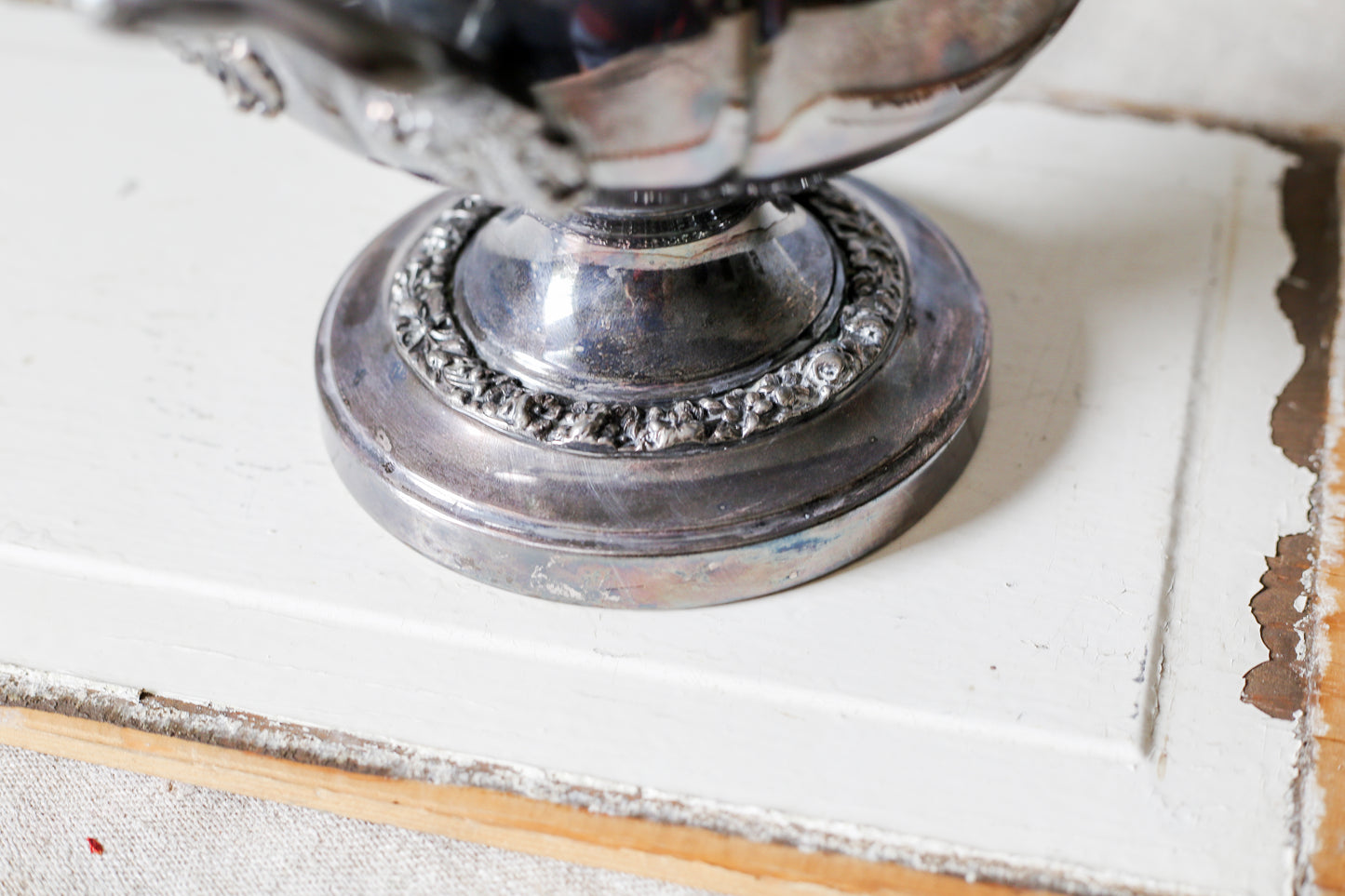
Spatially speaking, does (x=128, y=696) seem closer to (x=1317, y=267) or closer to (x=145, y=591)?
(x=145, y=591)

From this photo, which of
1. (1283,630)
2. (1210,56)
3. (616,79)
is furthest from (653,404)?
(1210,56)

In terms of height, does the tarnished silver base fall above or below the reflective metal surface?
below

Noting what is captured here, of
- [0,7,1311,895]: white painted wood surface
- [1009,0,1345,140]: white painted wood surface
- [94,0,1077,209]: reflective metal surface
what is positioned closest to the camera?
[94,0,1077,209]: reflective metal surface

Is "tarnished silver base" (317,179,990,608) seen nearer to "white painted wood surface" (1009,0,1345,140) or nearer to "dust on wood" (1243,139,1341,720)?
"dust on wood" (1243,139,1341,720)

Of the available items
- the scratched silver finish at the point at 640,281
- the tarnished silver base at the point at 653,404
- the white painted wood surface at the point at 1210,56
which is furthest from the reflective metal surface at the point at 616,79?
the white painted wood surface at the point at 1210,56

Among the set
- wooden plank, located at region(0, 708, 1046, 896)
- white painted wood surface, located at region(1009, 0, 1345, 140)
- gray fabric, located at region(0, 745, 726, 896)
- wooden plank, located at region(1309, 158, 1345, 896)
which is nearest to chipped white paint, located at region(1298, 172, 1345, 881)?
wooden plank, located at region(1309, 158, 1345, 896)

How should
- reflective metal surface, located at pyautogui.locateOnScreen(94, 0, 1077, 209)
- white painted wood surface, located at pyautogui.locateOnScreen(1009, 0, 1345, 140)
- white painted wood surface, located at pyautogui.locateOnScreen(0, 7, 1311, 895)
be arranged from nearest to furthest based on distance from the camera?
1. reflective metal surface, located at pyautogui.locateOnScreen(94, 0, 1077, 209)
2. white painted wood surface, located at pyautogui.locateOnScreen(0, 7, 1311, 895)
3. white painted wood surface, located at pyautogui.locateOnScreen(1009, 0, 1345, 140)

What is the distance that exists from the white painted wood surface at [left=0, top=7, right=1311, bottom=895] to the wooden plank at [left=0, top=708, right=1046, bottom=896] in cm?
2

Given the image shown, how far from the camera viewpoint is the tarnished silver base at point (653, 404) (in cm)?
51

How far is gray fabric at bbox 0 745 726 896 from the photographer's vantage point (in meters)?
0.49

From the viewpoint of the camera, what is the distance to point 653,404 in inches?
20.8

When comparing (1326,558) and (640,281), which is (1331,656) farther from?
(640,281)

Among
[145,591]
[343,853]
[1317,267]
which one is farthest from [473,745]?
[1317,267]

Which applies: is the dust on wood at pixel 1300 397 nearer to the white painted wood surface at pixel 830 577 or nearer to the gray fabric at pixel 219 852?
the white painted wood surface at pixel 830 577
